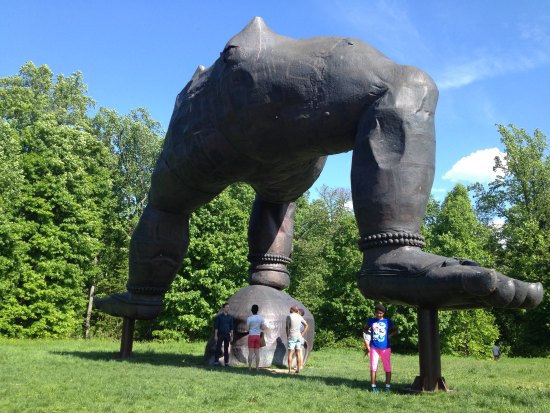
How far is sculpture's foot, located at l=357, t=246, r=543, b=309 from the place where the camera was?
4074 millimetres

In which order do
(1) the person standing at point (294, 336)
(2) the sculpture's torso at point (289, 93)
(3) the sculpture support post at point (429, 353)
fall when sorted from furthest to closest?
(1) the person standing at point (294, 336) → (2) the sculpture's torso at point (289, 93) → (3) the sculpture support post at point (429, 353)

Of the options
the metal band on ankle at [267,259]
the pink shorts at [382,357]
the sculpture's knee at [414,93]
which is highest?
the sculpture's knee at [414,93]

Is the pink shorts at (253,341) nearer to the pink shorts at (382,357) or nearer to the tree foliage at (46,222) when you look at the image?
the pink shorts at (382,357)

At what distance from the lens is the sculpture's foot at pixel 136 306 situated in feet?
24.8

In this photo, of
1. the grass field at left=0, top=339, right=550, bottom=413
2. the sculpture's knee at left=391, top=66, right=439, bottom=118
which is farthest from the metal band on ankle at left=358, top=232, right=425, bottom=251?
the grass field at left=0, top=339, right=550, bottom=413

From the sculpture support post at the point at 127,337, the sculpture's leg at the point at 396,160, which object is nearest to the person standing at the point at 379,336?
the sculpture's leg at the point at 396,160

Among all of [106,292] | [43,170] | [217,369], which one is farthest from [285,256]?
[106,292]

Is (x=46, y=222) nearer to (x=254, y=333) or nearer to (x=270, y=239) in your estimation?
(x=270, y=239)

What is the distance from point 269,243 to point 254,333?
1472 millimetres

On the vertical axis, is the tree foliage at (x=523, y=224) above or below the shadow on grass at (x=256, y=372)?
above

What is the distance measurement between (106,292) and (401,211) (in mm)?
26715

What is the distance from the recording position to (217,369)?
6914 mm

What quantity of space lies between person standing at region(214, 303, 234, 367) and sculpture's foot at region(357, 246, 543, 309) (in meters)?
3.21

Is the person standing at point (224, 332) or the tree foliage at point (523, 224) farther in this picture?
the tree foliage at point (523, 224)
